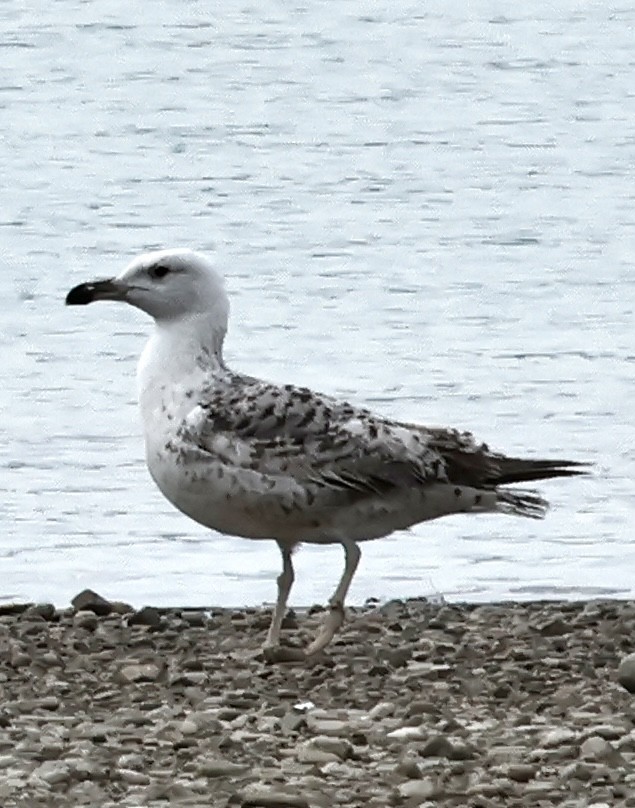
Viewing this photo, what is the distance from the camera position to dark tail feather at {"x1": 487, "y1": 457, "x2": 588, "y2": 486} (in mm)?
10094

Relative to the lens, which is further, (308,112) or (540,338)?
(308,112)

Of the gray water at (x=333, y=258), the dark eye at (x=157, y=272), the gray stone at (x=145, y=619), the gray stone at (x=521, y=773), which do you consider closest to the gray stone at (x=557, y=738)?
the gray stone at (x=521, y=773)

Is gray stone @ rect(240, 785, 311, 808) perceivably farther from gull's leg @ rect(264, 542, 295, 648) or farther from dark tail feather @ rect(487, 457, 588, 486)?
dark tail feather @ rect(487, 457, 588, 486)

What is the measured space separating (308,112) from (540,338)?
13220mm

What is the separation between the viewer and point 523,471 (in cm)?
1014

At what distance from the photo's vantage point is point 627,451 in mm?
14492

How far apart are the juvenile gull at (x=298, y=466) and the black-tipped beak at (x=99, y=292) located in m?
0.30

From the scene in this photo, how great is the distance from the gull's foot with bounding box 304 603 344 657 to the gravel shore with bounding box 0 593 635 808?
55mm

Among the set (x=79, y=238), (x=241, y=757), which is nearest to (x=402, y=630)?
(x=241, y=757)

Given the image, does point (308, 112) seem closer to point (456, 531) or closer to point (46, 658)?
point (456, 531)

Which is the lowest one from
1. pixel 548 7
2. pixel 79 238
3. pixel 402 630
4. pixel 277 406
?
pixel 548 7

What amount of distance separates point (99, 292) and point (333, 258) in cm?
996

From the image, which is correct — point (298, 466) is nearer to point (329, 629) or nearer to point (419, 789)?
point (329, 629)

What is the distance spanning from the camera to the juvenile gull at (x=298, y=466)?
9.78 m
